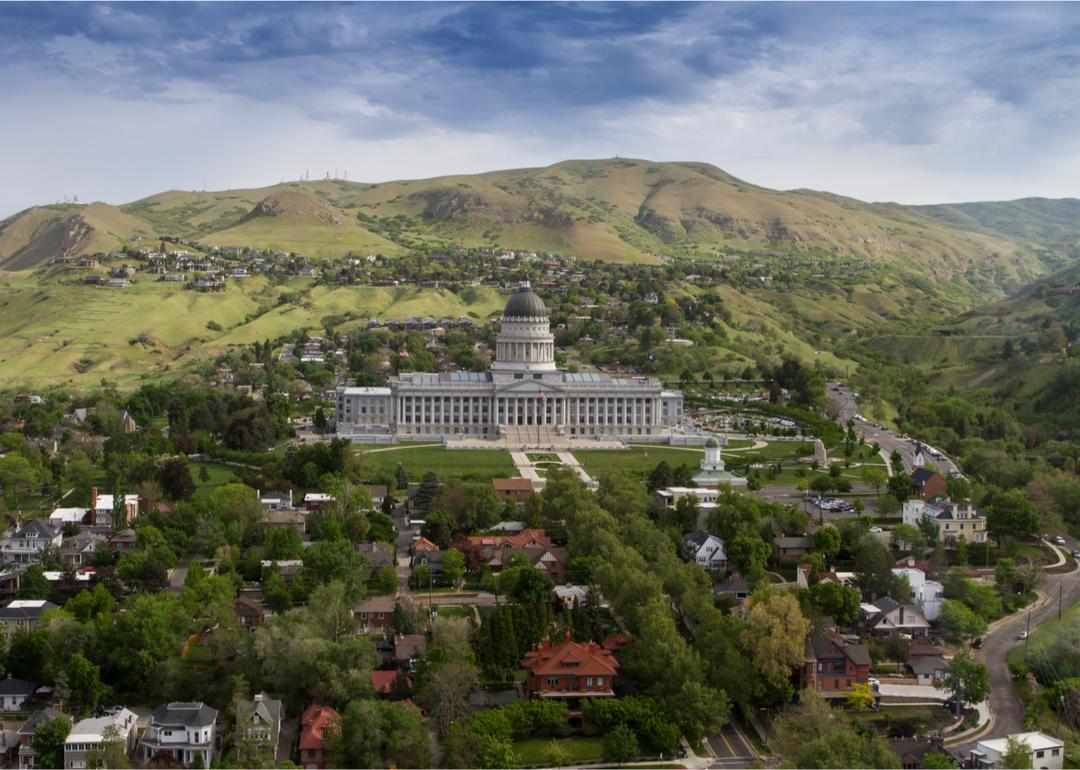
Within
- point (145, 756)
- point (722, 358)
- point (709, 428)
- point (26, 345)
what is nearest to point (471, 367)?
point (722, 358)

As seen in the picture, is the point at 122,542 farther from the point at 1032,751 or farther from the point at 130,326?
the point at 130,326

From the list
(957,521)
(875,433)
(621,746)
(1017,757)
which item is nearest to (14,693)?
(621,746)

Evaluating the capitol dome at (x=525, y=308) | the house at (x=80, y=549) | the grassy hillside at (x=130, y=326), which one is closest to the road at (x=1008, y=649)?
the house at (x=80, y=549)

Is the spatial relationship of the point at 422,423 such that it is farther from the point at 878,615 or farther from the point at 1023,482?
the point at 878,615

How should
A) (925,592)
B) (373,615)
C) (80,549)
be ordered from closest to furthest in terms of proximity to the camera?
(373,615), (925,592), (80,549)

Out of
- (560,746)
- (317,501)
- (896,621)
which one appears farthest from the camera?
(317,501)

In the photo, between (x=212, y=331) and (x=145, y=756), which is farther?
(x=212, y=331)
